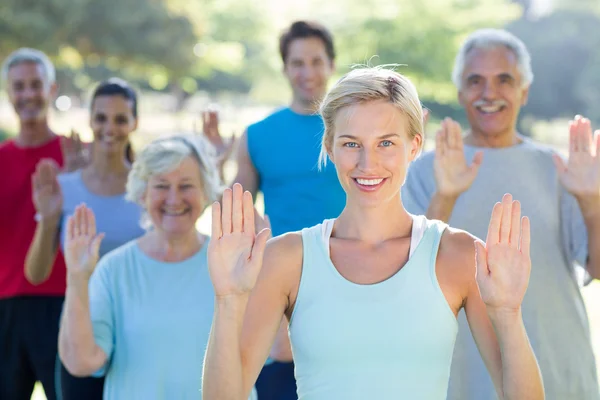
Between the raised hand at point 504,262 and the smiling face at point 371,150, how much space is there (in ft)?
0.96

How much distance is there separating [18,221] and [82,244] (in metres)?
1.65

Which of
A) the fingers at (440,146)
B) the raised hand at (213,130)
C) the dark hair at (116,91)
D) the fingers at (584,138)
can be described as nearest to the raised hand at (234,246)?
the fingers at (440,146)

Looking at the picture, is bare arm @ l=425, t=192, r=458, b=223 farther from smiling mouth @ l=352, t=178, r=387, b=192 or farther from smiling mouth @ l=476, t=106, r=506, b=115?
smiling mouth @ l=352, t=178, r=387, b=192

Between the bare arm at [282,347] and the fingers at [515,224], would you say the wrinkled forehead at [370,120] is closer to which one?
the fingers at [515,224]

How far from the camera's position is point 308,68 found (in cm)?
462

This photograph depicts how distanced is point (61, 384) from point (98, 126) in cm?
130

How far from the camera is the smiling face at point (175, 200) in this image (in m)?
3.56

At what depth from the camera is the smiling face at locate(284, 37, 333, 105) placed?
181 inches

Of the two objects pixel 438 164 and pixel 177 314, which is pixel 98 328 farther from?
pixel 438 164

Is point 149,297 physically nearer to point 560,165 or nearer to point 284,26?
point 560,165

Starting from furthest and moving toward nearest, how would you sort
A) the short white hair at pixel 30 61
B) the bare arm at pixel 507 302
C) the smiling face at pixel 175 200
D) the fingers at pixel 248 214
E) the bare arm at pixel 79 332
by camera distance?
1. the short white hair at pixel 30 61
2. the smiling face at pixel 175 200
3. the bare arm at pixel 79 332
4. the fingers at pixel 248 214
5. the bare arm at pixel 507 302

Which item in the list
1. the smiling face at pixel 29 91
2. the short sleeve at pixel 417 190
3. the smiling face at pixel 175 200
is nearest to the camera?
the smiling face at pixel 175 200

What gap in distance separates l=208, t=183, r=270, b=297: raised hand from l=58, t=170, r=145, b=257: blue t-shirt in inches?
78.2

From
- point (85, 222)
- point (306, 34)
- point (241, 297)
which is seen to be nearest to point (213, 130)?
point (306, 34)
